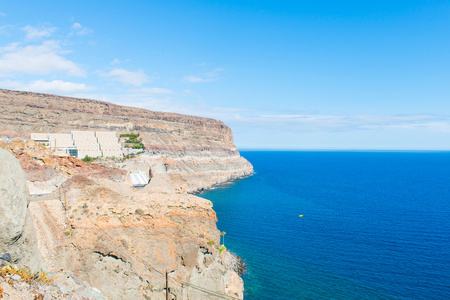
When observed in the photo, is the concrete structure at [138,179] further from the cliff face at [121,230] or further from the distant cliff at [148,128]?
the cliff face at [121,230]

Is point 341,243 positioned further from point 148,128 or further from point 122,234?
point 148,128

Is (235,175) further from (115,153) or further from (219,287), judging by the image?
(219,287)

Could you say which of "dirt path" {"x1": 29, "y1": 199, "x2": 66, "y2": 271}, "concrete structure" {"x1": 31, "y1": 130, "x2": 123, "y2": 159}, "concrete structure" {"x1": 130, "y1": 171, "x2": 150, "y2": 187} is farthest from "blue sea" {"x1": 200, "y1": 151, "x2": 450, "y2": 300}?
"concrete structure" {"x1": 31, "y1": 130, "x2": 123, "y2": 159}

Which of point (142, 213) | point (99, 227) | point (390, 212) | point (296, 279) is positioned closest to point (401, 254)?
point (296, 279)

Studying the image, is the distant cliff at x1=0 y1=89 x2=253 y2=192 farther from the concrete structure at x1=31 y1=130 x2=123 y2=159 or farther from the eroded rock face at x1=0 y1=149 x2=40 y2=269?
the eroded rock face at x1=0 y1=149 x2=40 y2=269

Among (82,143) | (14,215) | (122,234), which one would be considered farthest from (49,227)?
(82,143)

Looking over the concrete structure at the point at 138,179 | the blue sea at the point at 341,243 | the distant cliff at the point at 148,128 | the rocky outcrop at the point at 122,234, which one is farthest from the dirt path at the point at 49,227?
the distant cliff at the point at 148,128
